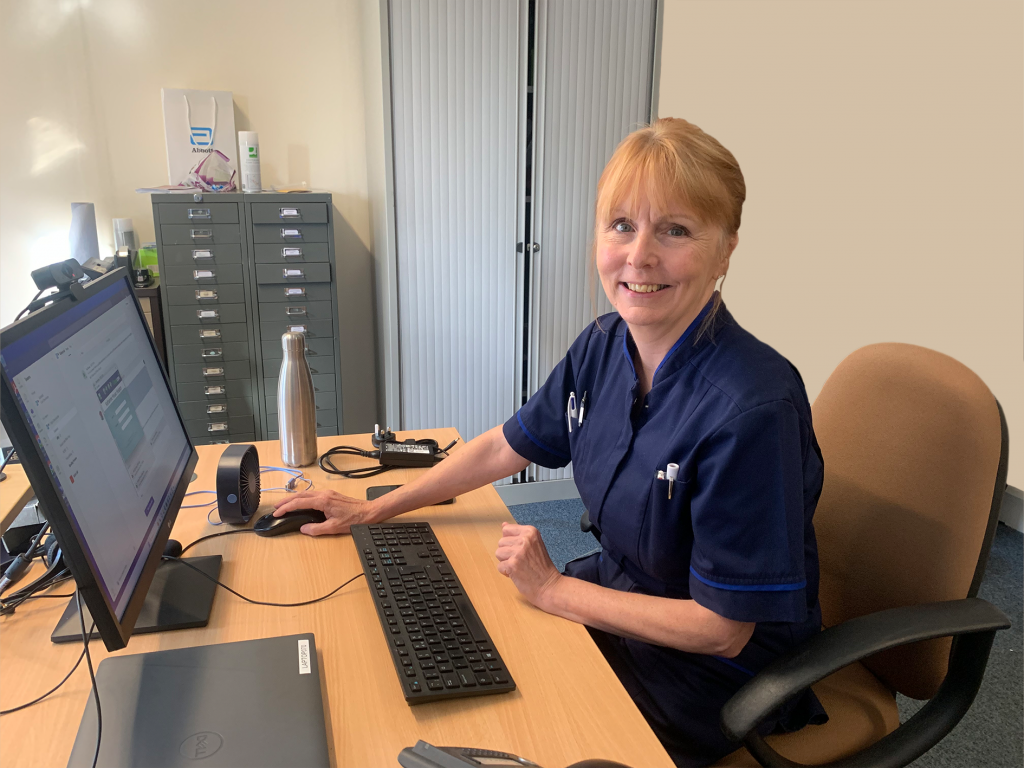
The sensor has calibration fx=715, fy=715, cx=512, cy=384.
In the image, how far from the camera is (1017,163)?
7.57 feet

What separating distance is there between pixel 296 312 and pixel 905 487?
7.62 ft

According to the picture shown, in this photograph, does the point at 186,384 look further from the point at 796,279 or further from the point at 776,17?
the point at 776,17

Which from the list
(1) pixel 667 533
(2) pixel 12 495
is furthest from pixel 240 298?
(1) pixel 667 533

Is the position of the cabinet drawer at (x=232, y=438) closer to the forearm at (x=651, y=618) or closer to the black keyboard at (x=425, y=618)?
the black keyboard at (x=425, y=618)

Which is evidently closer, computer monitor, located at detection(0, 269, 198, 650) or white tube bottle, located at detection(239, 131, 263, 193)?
computer monitor, located at detection(0, 269, 198, 650)

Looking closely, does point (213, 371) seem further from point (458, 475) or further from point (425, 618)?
point (425, 618)

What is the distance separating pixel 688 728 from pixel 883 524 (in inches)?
18.5

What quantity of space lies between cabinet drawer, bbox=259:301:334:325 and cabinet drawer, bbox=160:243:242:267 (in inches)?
8.6

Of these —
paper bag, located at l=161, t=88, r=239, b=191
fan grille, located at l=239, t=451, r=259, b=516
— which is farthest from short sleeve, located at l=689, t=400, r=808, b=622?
paper bag, located at l=161, t=88, r=239, b=191

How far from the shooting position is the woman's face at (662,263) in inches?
45.4

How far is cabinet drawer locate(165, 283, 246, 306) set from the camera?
107 inches

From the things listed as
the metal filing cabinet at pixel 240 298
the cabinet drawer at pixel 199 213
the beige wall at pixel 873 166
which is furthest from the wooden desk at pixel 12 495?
the beige wall at pixel 873 166

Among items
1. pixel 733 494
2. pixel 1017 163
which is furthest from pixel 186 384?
pixel 1017 163

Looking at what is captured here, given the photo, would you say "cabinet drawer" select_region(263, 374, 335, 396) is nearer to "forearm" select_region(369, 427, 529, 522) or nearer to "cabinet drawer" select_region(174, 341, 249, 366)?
"cabinet drawer" select_region(174, 341, 249, 366)
